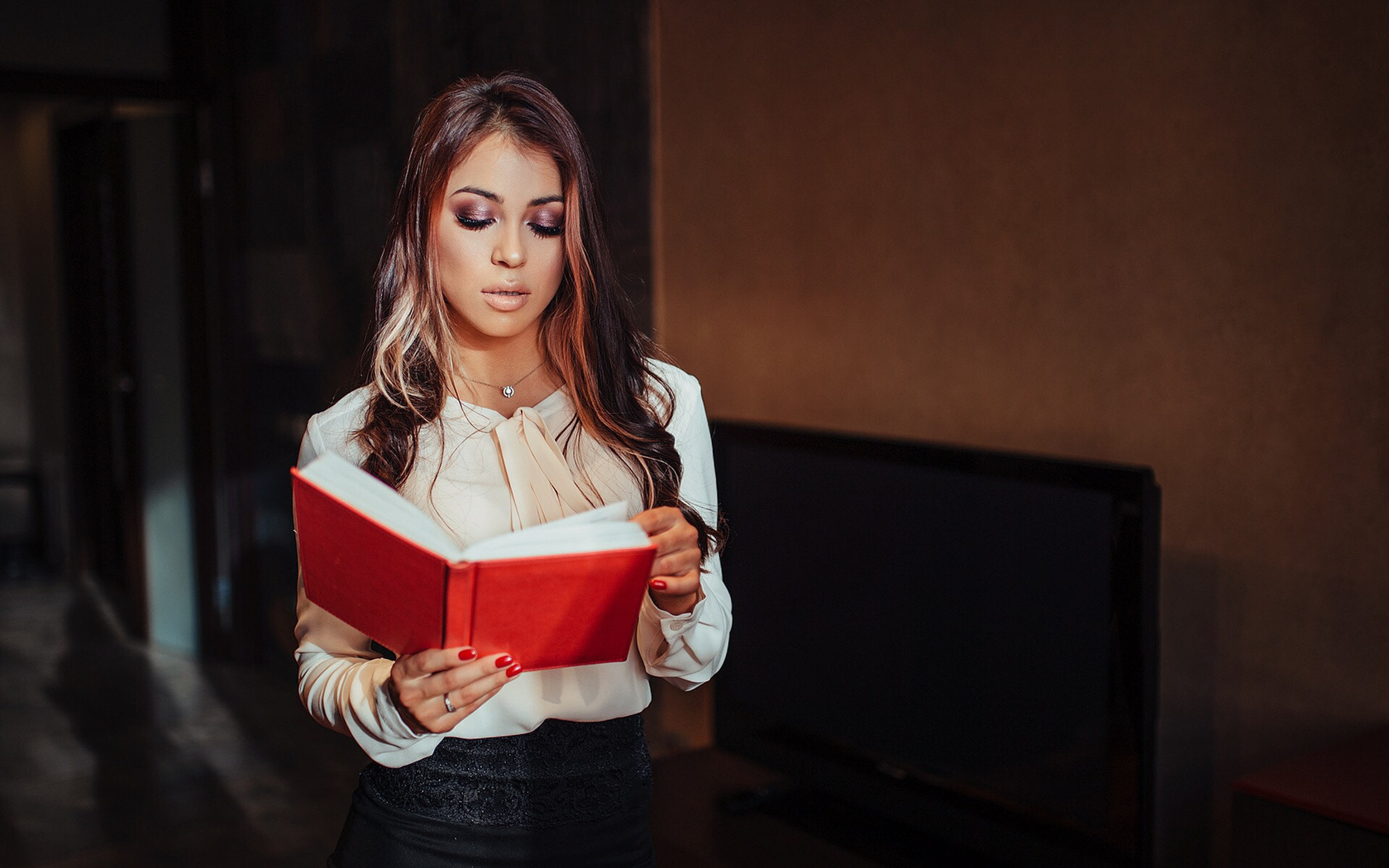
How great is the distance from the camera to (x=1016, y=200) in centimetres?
219

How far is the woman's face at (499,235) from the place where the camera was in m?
1.08

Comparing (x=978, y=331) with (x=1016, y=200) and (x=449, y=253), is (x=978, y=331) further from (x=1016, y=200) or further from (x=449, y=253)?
(x=449, y=253)

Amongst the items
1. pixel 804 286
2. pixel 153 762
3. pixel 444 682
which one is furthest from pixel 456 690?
pixel 153 762

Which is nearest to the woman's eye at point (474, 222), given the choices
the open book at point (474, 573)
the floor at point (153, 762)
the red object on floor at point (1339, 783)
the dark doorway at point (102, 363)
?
the open book at point (474, 573)

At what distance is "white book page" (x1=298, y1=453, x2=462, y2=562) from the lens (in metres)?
0.91

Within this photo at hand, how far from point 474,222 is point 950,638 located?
1263mm

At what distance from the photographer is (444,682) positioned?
0.94 metres

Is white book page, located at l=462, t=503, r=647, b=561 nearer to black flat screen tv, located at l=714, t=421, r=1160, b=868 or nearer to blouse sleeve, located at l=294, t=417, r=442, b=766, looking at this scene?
blouse sleeve, located at l=294, t=417, r=442, b=766

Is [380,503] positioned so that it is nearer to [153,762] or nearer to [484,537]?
[484,537]

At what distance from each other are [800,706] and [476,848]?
1.34 m

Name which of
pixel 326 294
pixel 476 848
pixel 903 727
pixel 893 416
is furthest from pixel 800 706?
pixel 326 294

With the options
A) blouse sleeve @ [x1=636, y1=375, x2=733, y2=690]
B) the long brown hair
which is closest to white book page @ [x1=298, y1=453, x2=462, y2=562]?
the long brown hair

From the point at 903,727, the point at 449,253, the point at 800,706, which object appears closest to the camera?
the point at 449,253

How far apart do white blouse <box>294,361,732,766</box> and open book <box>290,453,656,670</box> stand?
0.37ft
